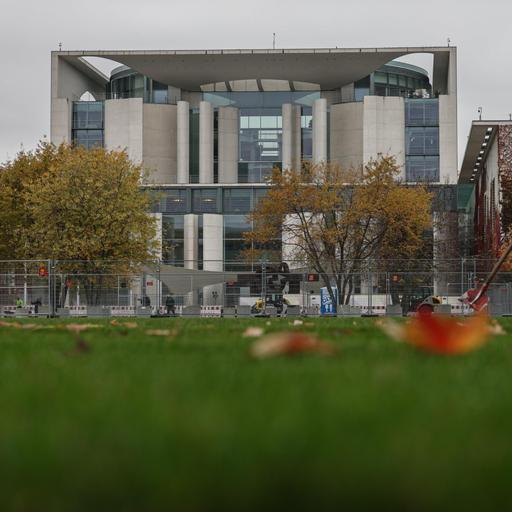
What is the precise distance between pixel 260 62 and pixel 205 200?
15.3 meters

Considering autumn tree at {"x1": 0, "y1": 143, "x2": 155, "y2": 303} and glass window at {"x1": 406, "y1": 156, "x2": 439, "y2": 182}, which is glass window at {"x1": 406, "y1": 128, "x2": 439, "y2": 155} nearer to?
glass window at {"x1": 406, "y1": 156, "x2": 439, "y2": 182}

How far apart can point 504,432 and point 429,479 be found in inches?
28.4

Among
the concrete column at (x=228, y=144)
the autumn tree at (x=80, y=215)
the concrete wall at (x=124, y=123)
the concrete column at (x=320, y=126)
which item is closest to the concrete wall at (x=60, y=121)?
the concrete wall at (x=124, y=123)

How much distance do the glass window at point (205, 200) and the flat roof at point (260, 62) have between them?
1336 cm

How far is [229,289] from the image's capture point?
46938 mm

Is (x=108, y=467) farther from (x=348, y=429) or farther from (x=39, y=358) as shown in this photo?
(x=39, y=358)

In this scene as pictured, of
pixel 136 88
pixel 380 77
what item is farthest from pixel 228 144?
pixel 380 77

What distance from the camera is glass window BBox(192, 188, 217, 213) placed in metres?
94.2

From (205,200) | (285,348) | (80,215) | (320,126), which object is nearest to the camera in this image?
(285,348)

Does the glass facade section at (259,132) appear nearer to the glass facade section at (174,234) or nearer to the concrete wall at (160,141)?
the concrete wall at (160,141)

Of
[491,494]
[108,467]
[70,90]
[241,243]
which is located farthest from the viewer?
[70,90]

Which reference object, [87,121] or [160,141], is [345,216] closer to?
[160,141]

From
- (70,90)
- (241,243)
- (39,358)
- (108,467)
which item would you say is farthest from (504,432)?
(70,90)

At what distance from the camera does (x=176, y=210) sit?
94375 mm
